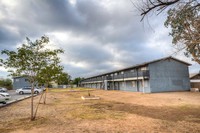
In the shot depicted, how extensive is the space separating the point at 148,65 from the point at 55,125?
26775mm

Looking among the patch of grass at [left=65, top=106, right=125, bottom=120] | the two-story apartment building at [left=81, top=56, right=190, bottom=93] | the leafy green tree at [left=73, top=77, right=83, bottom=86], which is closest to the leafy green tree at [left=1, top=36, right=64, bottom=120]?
A: the patch of grass at [left=65, top=106, right=125, bottom=120]

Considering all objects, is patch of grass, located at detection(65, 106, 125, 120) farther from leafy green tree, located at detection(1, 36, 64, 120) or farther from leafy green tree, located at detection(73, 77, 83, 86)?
leafy green tree, located at detection(73, 77, 83, 86)

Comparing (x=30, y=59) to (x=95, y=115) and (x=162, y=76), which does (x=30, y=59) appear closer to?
(x=95, y=115)

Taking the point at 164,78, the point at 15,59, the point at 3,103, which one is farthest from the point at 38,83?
the point at 164,78

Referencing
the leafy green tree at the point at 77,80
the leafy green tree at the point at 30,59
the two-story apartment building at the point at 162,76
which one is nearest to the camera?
the leafy green tree at the point at 30,59

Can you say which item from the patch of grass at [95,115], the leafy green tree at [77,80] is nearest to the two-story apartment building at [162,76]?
the patch of grass at [95,115]

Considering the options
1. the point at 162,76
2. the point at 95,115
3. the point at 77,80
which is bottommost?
the point at 95,115

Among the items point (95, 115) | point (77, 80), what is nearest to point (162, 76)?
point (95, 115)

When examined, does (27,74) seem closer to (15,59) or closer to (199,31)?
(15,59)

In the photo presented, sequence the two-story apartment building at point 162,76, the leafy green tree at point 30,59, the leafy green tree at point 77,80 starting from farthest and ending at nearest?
the leafy green tree at point 77,80
the two-story apartment building at point 162,76
the leafy green tree at point 30,59

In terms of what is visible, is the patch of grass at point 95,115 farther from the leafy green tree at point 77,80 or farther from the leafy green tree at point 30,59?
the leafy green tree at point 77,80

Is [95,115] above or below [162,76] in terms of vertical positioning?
below

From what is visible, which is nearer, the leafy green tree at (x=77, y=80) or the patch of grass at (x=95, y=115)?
the patch of grass at (x=95, y=115)

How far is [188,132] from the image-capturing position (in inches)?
301
